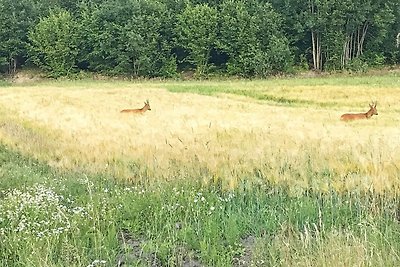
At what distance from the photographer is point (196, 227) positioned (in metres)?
5.75

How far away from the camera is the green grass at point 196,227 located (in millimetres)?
4953

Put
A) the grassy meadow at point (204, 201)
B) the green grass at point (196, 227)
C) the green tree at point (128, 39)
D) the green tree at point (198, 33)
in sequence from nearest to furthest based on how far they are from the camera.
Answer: the green grass at point (196, 227) < the grassy meadow at point (204, 201) < the green tree at point (198, 33) < the green tree at point (128, 39)

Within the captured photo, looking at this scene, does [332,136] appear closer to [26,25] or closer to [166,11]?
[166,11]

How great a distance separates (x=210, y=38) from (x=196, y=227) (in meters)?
61.0

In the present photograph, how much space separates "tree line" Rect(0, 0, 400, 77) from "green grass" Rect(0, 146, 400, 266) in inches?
2194

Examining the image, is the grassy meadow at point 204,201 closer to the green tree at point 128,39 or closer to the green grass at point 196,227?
the green grass at point 196,227

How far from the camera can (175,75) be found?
2581 inches

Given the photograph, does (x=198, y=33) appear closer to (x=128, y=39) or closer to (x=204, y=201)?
(x=128, y=39)

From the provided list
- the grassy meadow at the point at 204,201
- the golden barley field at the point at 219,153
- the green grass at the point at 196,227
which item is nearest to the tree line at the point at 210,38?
the golden barley field at the point at 219,153

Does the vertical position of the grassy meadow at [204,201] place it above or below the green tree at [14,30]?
below

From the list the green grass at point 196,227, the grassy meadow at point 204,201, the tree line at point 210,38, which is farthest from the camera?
the tree line at point 210,38

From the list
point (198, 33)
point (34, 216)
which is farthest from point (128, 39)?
point (34, 216)

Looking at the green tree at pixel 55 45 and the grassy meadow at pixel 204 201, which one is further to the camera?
the green tree at pixel 55 45

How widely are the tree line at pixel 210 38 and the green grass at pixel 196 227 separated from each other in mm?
55723
